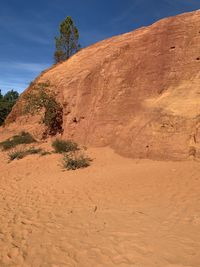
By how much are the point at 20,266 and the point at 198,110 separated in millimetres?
6818

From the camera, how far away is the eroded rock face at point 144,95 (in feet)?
28.8

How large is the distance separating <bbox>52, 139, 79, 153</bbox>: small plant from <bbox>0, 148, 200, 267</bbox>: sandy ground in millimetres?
1676

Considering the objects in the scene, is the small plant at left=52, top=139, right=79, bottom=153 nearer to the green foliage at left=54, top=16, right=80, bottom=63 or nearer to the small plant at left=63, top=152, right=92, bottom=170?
the small plant at left=63, top=152, right=92, bottom=170

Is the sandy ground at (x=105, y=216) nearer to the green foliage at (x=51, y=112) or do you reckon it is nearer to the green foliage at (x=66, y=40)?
the green foliage at (x=51, y=112)

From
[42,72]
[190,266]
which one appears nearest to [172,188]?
[190,266]

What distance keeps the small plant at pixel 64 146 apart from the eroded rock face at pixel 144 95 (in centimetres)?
54

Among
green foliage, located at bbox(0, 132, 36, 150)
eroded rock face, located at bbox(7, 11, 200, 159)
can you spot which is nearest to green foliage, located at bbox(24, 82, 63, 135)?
eroded rock face, located at bbox(7, 11, 200, 159)

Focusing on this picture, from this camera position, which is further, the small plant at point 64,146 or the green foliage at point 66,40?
the green foliage at point 66,40

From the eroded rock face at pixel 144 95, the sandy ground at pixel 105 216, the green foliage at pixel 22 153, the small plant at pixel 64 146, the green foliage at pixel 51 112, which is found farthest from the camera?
the green foliage at pixel 51 112

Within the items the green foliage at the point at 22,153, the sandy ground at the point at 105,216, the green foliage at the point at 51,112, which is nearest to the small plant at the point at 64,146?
the green foliage at the point at 22,153

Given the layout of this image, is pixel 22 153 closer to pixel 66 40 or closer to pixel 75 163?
pixel 75 163

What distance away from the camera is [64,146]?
11031 millimetres

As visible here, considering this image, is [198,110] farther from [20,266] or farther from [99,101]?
[20,266]

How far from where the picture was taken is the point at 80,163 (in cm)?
921
